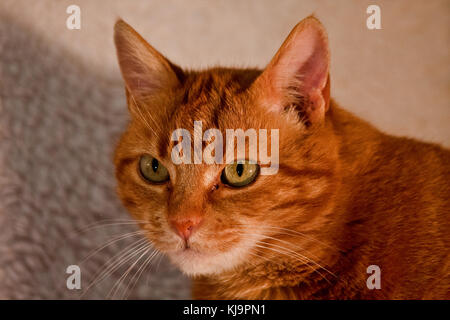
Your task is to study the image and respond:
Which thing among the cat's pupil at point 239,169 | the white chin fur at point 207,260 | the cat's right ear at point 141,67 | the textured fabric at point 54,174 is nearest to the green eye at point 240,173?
the cat's pupil at point 239,169

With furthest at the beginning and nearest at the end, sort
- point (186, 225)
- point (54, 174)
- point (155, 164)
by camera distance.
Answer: point (54, 174) → point (155, 164) → point (186, 225)

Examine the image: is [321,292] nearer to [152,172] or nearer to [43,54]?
[152,172]

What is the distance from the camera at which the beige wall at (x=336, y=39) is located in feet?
3.35

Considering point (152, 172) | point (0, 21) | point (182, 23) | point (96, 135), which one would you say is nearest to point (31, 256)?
point (96, 135)

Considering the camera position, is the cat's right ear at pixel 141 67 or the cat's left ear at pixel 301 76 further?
the cat's right ear at pixel 141 67

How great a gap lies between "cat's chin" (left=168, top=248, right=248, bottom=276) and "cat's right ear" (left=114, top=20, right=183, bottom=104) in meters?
0.36

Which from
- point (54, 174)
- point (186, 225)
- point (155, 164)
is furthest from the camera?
point (54, 174)

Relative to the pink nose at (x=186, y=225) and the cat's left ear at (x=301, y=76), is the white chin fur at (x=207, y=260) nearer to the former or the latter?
the pink nose at (x=186, y=225)

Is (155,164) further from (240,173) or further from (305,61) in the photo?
(305,61)

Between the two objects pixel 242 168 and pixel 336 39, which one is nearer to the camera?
pixel 242 168

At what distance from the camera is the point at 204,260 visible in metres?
0.86

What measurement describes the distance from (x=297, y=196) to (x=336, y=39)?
38 cm

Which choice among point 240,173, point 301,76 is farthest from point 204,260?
point 301,76

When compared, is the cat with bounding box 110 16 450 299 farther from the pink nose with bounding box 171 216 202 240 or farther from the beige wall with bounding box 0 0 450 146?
the beige wall with bounding box 0 0 450 146
